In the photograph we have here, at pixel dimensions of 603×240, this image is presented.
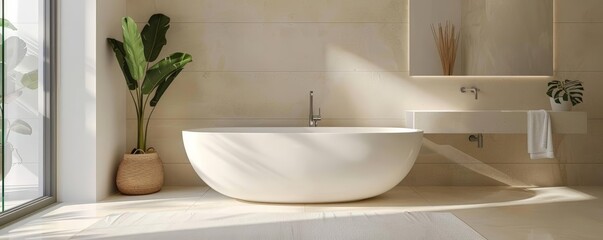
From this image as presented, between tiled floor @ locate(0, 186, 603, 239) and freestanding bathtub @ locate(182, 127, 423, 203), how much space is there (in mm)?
115

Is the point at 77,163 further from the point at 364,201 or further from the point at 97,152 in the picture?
the point at 364,201

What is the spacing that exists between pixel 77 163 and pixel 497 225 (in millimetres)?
2726

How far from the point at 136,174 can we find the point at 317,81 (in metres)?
1.57

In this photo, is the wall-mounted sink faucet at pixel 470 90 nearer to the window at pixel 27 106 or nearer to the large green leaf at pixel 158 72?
the large green leaf at pixel 158 72

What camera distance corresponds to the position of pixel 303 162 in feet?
12.7

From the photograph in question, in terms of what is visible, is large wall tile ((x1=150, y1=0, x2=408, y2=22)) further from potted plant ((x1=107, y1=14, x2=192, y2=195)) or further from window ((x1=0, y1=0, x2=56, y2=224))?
window ((x1=0, y1=0, x2=56, y2=224))

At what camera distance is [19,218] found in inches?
142

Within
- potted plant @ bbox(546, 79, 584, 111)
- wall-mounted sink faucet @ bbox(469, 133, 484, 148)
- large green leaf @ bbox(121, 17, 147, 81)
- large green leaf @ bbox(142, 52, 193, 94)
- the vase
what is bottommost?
wall-mounted sink faucet @ bbox(469, 133, 484, 148)

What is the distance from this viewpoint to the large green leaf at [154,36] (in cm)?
478

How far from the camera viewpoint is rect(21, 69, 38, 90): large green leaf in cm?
378

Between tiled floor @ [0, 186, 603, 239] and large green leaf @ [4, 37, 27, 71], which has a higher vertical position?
large green leaf @ [4, 37, 27, 71]

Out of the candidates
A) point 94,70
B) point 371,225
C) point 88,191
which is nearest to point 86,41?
point 94,70

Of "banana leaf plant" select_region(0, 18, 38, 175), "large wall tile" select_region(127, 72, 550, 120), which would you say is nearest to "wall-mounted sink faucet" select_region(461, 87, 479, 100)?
"large wall tile" select_region(127, 72, 550, 120)

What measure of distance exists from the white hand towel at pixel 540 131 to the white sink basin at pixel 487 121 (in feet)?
0.16
